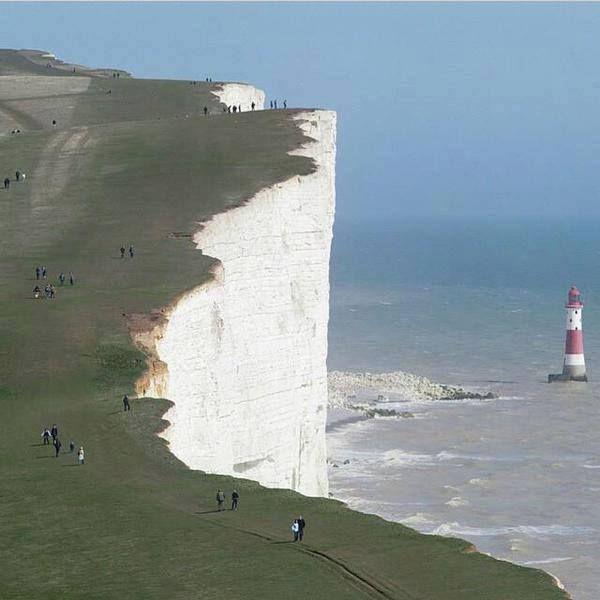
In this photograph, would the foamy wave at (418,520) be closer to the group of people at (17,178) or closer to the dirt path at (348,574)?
the group of people at (17,178)

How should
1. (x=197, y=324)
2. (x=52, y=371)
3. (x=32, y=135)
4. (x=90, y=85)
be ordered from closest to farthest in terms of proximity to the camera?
(x=52, y=371) → (x=197, y=324) → (x=32, y=135) → (x=90, y=85)

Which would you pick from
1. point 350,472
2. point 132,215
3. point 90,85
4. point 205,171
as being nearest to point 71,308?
point 132,215

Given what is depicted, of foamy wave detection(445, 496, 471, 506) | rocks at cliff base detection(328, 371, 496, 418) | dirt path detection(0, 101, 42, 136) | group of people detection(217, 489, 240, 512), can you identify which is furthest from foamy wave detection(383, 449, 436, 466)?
group of people detection(217, 489, 240, 512)

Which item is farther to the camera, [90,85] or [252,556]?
[90,85]

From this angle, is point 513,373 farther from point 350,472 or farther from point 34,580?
point 34,580

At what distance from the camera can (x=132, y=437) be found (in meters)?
39.6

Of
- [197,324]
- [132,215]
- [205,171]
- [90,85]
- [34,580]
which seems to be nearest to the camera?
[34,580]

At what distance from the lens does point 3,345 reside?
152 ft

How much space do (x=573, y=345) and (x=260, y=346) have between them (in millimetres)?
44411

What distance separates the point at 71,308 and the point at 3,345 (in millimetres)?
3690

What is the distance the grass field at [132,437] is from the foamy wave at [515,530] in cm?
1302

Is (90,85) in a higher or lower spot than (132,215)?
higher

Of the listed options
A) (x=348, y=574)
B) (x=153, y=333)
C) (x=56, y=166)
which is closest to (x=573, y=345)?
(x=56, y=166)

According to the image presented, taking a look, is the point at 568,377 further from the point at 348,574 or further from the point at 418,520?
the point at 348,574
